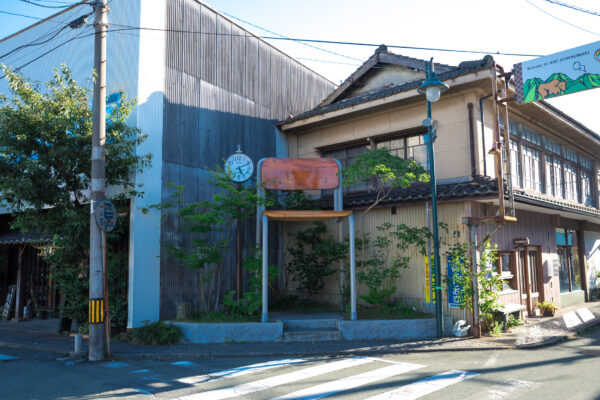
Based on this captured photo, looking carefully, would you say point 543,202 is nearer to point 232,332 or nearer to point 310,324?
point 310,324

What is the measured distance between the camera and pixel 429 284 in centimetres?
1197

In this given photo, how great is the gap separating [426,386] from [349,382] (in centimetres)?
120

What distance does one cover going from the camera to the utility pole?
9.17 meters

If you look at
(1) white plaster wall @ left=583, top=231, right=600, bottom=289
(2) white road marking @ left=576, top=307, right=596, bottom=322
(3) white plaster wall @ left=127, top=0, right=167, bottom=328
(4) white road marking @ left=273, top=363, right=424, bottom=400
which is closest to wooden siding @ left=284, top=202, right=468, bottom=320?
(4) white road marking @ left=273, top=363, right=424, bottom=400

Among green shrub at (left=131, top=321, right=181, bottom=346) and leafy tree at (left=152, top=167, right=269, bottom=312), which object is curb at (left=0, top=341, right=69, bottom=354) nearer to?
green shrub at (left=131, top=321, right=181, bottom=346)

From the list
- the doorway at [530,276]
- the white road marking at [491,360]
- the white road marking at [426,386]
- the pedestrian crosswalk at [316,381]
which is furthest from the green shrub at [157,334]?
the doorway at [530,276]

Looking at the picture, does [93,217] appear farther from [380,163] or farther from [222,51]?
[222,51]

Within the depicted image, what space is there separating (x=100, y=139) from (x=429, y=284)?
29.0 ft

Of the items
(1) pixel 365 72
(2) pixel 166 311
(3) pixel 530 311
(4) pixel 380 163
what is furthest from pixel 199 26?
(3) pixel 530 311

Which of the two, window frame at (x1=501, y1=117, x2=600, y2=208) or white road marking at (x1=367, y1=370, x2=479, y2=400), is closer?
white road marking at (x1=367, y1=370, x2=479, y2=400)

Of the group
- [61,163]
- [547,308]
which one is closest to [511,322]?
[547,308]

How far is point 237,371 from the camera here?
320 inches

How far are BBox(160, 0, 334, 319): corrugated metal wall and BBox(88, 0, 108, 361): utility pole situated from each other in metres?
2.68

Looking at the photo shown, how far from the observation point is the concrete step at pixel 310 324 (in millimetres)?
11336
